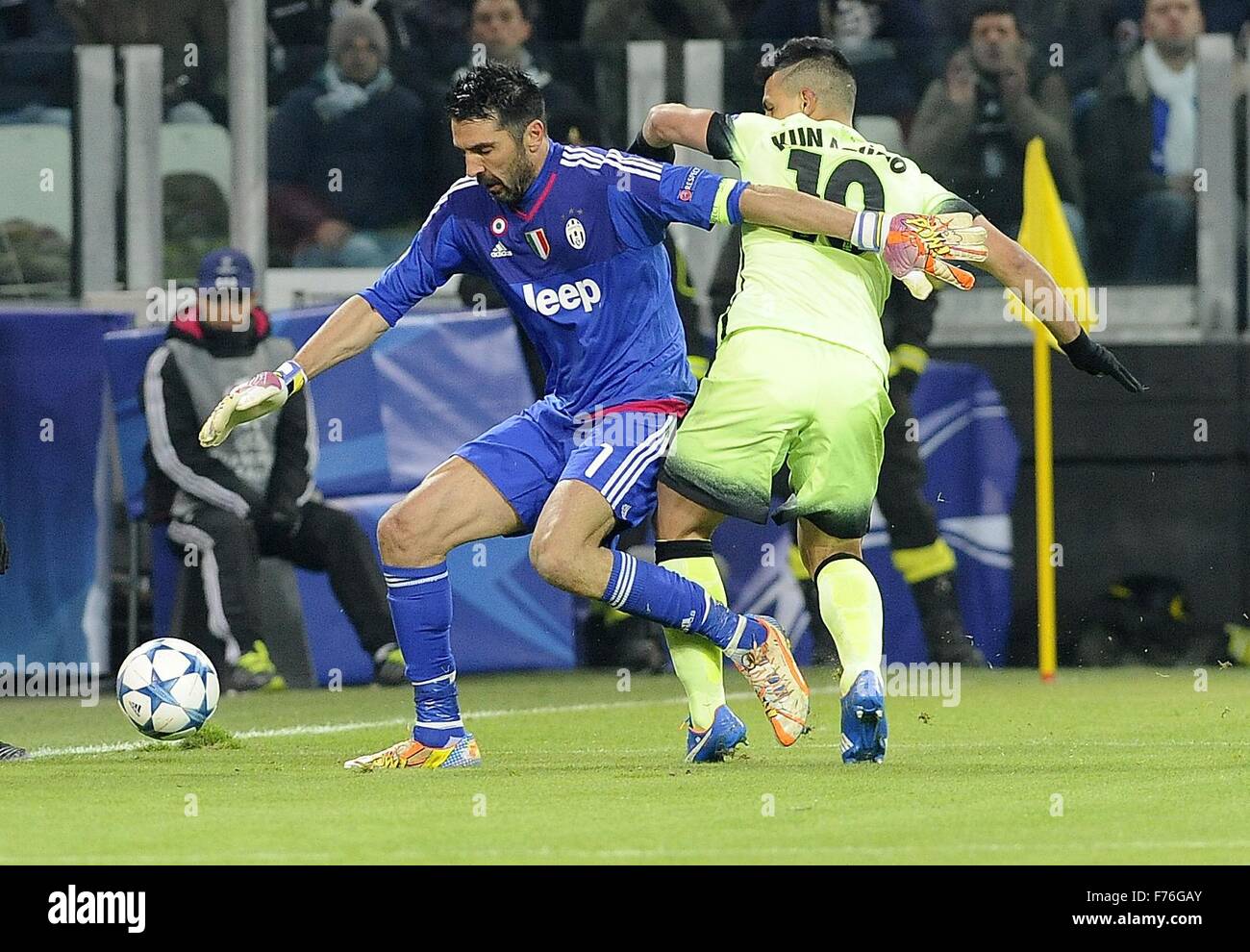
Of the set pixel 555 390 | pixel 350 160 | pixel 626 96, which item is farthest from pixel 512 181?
pixel 350 160

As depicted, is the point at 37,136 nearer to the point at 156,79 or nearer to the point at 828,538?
the point at 156,79

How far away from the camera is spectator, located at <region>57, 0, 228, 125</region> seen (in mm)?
11438

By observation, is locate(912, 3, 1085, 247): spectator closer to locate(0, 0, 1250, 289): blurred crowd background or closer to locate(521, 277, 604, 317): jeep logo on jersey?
locate(0, 0, 1250, 289): blurred crowd background

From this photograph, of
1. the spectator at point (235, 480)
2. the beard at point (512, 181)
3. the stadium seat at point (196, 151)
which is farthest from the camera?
the stadium seat at point (196, 151)

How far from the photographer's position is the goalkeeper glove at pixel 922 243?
6.27 meters

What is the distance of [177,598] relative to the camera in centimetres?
1065

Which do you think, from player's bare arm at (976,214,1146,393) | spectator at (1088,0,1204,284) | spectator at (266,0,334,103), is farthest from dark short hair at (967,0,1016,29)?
player's bare arm at (976,214,1146,393)

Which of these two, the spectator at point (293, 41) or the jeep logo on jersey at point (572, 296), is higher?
the spectator at point (293, 41)

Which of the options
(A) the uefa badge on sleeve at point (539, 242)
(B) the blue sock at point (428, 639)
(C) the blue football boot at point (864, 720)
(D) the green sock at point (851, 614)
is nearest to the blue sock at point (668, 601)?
(D) the green sock at point (851, 614)

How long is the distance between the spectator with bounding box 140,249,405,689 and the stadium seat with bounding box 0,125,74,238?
1247 millimetres

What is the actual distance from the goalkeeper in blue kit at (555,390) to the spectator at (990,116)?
4669mm

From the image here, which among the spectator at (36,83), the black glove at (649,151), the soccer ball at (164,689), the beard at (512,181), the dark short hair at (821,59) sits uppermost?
the spectator at (36,83)

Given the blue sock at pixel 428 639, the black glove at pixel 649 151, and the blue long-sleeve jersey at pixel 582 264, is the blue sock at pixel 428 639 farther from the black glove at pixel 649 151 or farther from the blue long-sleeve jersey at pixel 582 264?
the black glove at pixel 649 151

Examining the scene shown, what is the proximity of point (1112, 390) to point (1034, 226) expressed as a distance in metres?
1.07
